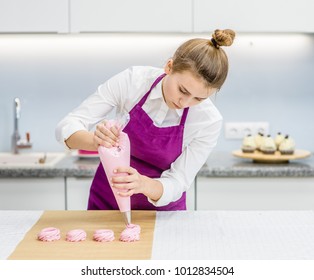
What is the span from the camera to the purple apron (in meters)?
2.01

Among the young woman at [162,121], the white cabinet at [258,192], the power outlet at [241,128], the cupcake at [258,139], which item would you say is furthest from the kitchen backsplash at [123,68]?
the young woman at [162,121]

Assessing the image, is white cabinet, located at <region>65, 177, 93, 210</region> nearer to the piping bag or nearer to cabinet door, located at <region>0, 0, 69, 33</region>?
cabinet door, located at <region>0, 0, 69, 33</region>

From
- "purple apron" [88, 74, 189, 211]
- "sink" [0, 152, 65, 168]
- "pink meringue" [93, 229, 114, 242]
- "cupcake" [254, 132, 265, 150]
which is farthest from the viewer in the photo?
"sink" [0, 152, 65, 168]

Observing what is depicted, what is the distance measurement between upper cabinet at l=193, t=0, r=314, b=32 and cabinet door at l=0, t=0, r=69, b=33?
660 mm

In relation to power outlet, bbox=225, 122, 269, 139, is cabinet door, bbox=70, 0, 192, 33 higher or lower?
higher

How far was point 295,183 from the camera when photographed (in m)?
2.73

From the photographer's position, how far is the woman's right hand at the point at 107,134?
162 centimetres

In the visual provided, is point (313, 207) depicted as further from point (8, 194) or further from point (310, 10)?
point (8, 194)

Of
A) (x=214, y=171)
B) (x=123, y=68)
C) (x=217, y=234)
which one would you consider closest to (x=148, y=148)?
(x=217, y=234)

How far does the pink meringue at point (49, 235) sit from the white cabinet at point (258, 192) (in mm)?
1233

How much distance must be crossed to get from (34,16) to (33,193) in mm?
863

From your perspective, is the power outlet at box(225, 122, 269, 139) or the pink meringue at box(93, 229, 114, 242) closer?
the pink meringue at box(93, 229, 114, 242)

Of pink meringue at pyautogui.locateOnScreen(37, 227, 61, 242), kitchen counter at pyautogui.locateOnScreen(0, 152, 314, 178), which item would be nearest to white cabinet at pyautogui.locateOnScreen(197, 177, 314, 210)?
kitchen counter at pyautogui.locateOnScreen(0, 152, 314, 178)

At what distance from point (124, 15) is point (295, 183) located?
45.4 inches
